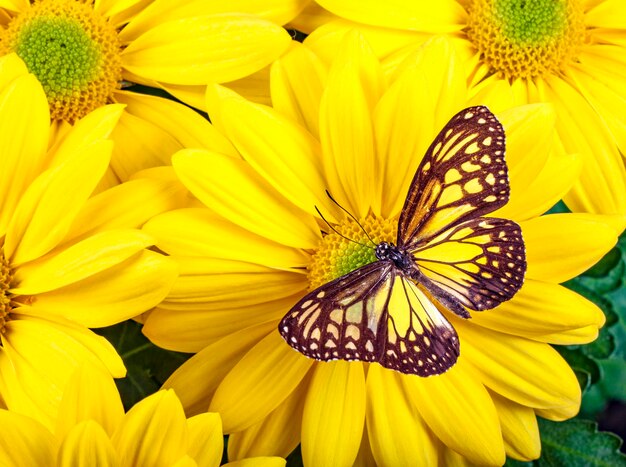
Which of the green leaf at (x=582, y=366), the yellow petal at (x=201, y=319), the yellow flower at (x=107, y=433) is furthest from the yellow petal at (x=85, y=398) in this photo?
the green leaf at (x=582, y=366)

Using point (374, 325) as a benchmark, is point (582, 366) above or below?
below

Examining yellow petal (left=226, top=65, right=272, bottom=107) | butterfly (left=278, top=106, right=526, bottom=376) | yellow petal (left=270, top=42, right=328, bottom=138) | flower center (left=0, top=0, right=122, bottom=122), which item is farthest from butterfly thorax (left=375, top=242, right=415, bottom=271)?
flower center (left=0, top=0, right=122, bottom=122)

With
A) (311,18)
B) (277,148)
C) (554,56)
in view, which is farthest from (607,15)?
(277,148)

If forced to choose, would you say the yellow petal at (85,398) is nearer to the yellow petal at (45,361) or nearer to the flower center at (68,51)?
the yellow petal at (45,361)

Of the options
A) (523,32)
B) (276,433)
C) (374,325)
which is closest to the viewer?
(374,325)

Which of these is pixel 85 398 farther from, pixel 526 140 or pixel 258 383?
pixel 526 140

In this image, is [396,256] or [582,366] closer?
[396,256]

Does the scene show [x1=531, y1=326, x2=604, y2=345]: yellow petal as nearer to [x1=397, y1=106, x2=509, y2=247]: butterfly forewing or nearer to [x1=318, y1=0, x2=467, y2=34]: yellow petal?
[x1=397, y1=106, x2=509, y2=247]: butterfly forewing

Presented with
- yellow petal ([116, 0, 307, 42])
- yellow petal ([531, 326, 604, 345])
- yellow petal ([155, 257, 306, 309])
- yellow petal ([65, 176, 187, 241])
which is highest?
yellow petal ([116, 0, 307, 42])
